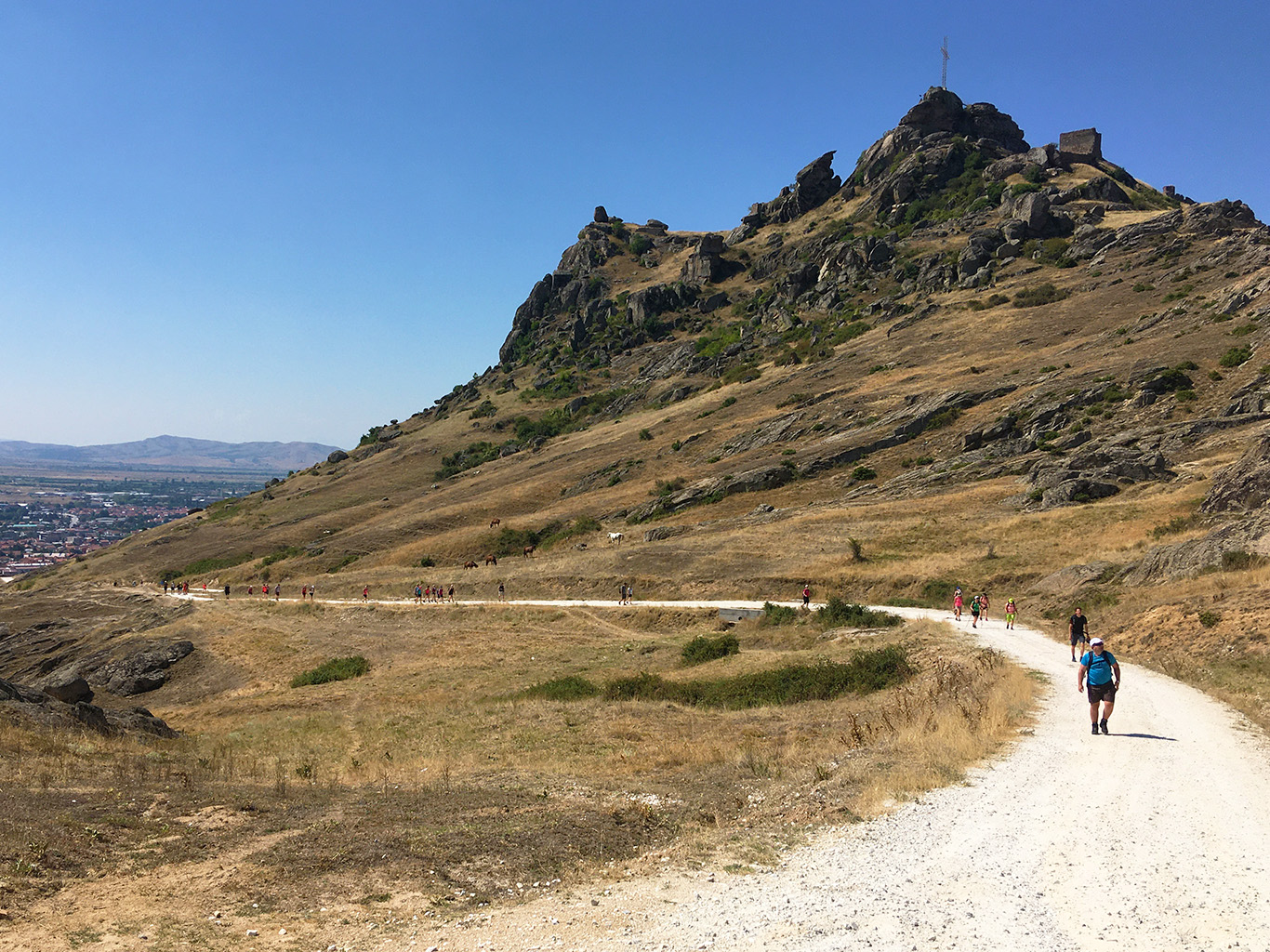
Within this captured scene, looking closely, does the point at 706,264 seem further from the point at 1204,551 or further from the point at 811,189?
the point at 1204,551

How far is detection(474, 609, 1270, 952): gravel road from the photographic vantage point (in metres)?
6.36

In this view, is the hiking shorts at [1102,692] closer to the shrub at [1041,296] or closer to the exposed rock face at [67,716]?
the exposed rock face at [67,716]

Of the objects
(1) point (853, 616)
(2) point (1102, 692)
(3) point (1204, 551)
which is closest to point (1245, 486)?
(3) point (1204, 551)

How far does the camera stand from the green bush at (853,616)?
29.2 metres

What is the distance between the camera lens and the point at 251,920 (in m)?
7.27

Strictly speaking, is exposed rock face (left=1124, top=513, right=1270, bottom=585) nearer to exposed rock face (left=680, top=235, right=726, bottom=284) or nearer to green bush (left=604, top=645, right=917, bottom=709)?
green bush (left=604, top=645, right=917, bottom=709)

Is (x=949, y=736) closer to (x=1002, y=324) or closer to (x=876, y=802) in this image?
(x=876, y=802)

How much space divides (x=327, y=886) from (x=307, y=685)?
92.2 ft

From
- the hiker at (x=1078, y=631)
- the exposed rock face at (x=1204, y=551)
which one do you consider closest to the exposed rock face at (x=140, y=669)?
the hiker at (x=1078, y=631)

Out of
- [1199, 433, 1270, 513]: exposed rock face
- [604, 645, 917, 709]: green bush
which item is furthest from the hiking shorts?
[1199, 433, 1270, 513]: exposed rock face

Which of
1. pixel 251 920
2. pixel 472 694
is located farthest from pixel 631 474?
pixel 251 920

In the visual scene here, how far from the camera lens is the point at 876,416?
6825cm

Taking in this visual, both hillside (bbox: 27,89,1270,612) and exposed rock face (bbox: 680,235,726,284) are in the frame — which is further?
exposed rock face (bbox: 680,235,726,284)

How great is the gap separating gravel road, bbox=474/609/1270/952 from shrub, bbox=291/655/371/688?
29.4m
